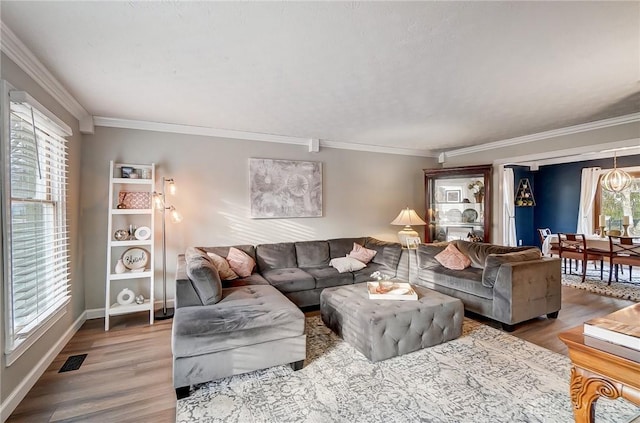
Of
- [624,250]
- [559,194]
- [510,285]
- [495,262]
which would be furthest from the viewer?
[559,194]

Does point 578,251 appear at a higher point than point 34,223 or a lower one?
lower

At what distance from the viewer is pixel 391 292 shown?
298 cm

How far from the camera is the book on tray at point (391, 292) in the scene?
2.89 metres

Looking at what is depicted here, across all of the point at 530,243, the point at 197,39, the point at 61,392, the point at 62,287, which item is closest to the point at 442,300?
the point at 197,39

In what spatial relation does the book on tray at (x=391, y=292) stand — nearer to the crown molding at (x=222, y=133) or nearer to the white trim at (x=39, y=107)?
the crown molding at (x=222, y=133)

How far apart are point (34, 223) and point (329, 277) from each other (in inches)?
119

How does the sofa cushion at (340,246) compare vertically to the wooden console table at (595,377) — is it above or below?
above

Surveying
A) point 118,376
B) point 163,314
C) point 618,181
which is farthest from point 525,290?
point 163,314

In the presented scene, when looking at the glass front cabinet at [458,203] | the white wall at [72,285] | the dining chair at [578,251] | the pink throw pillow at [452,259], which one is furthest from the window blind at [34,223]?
the dining chair at [578,251]

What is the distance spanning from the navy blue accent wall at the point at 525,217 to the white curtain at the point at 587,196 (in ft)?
3.63

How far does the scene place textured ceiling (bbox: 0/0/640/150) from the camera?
5.71 ft

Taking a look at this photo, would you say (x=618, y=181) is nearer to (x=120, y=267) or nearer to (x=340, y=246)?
→ (x=340, y=246)

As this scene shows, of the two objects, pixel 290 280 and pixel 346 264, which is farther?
pixel 346 264

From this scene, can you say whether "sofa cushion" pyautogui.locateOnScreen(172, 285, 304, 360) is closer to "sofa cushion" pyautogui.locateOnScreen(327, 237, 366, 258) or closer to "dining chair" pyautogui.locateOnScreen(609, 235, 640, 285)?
"sofa cushion" pyautogui.locateOnScreen(327, 237, 366, 258)
